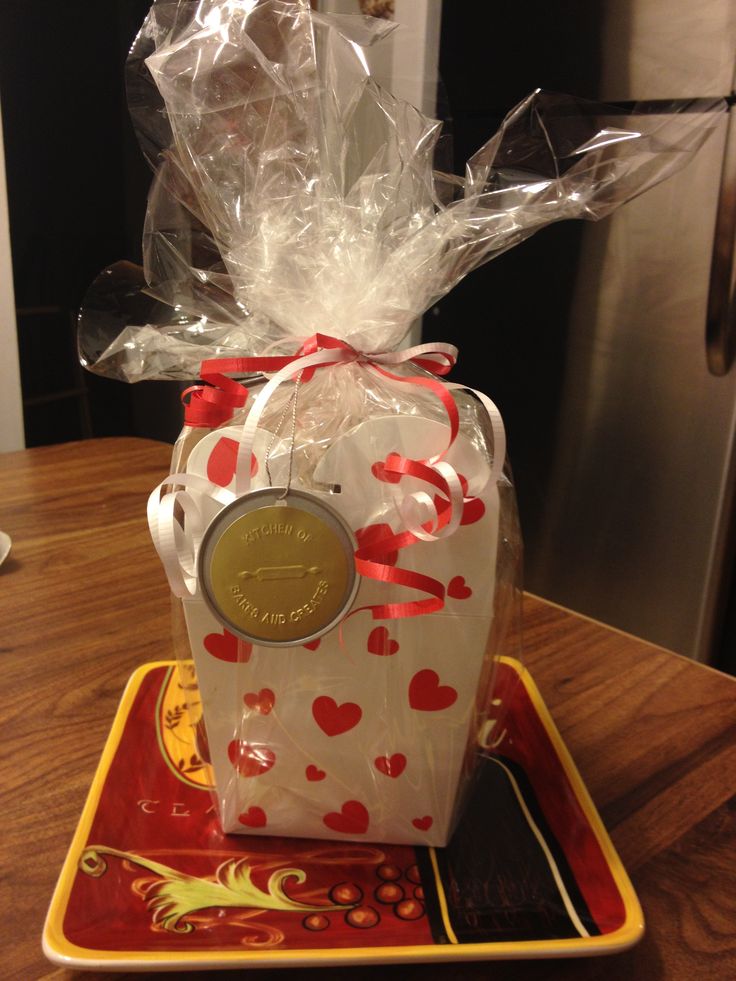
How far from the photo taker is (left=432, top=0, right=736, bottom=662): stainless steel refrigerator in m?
1.35

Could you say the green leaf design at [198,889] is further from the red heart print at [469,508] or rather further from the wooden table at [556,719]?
the red heart print at [469,508]

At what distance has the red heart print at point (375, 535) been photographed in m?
0.41

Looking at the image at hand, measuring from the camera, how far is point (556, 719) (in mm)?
582

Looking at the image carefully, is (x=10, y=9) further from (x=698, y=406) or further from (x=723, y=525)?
(x=723, y=525)

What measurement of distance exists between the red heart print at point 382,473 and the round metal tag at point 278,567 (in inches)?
1.3

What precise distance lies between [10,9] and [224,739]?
227 cm

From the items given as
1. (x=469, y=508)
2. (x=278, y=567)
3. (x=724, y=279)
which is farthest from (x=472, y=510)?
(x=724, y=279)

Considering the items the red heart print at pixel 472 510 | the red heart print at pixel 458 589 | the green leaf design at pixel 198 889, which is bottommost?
the green leaf design at pixel 198 889

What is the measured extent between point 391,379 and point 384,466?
68mm

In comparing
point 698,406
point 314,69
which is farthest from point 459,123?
point 314,69

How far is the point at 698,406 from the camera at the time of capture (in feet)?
4.61

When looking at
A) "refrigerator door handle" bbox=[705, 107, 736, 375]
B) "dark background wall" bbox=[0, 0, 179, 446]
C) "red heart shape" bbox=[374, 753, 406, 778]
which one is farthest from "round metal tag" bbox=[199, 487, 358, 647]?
"dark background wall" bbox=[0, 0, 179, 446]


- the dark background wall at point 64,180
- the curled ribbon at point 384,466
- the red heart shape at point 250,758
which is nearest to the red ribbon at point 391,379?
the curled ribbon at point 384,466

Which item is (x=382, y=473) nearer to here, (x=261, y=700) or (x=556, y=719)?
(x=261, y=700)
